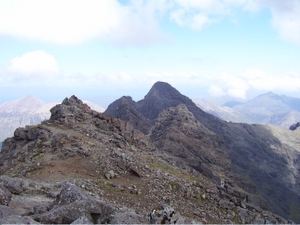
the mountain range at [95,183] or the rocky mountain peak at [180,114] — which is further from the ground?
the rocky mountain peak at [180,114]

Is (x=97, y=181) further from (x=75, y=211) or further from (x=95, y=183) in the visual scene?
(x=75, y=211)

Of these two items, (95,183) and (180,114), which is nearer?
(95,183)

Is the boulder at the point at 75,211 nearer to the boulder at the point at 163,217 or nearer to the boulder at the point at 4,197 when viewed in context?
the boulder at the point at 163,217

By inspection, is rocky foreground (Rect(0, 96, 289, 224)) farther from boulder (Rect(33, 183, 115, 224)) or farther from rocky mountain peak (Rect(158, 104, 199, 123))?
rocky mountain peak (Rect(158, 104, 199, 123))

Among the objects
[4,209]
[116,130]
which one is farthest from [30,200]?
[116,130]

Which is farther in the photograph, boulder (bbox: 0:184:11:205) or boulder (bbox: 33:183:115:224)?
boulder (bbox: 0:184:11:205)

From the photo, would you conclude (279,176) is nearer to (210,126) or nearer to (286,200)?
(286,200)

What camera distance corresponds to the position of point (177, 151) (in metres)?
98.8

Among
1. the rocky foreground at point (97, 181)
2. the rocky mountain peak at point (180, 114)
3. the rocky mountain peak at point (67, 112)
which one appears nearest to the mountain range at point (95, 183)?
the rocky foreground at point (97, 181)

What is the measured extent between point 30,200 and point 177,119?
9631 centimetres

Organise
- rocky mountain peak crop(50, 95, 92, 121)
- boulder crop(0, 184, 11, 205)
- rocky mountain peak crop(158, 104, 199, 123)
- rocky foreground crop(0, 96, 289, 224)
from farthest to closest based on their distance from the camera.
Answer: rocky mountain peak crop(158, 104, 199, 123)
rocky mountain peak crop(50, 95, 92, 121)
rocky foreground crop(0, 96, 289, 224)
boulder crop(0, 184, 11, 205)

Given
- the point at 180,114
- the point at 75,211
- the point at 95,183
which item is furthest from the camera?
the point at 180,114

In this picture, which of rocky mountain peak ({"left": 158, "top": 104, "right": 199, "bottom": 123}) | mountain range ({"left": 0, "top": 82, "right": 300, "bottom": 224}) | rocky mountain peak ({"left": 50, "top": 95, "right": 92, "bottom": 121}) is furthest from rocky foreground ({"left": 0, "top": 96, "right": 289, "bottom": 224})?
rocky mountain peak ({"left": 158, "top": 104, "right": 199, "bottom": 123})

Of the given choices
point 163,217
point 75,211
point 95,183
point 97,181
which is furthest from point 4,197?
point 97,181
